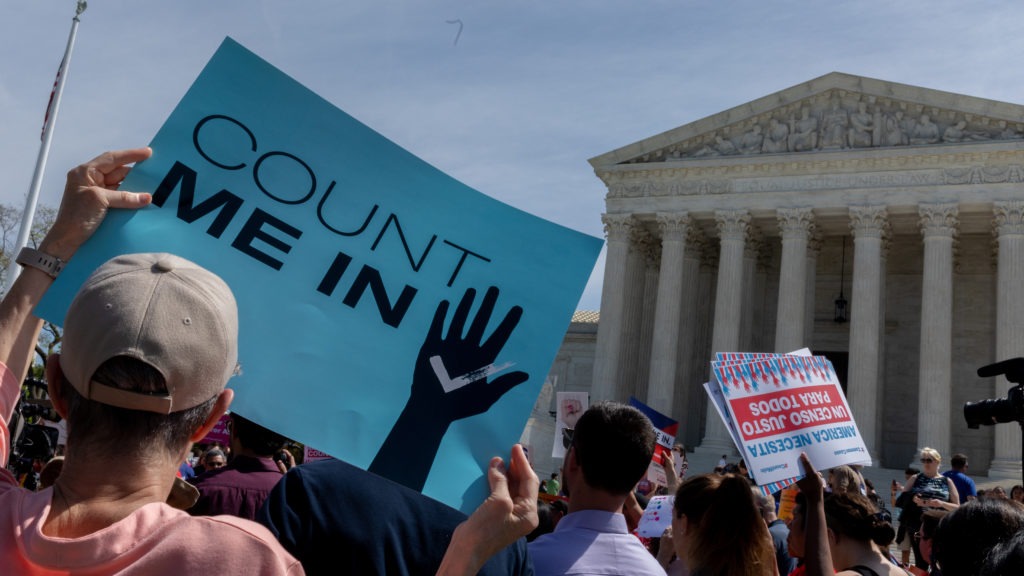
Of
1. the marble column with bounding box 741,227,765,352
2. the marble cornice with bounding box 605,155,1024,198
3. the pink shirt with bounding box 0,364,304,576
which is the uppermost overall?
the marble cornice with bounding box 605,155,1024,198

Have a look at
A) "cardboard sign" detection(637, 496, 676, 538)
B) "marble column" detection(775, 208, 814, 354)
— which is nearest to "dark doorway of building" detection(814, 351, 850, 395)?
"marble column" detection(775, 208, 814, 354)

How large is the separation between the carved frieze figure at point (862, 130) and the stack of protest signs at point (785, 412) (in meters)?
30.2

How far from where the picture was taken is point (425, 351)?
3205 mm

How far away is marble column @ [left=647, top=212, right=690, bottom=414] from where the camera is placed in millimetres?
36344

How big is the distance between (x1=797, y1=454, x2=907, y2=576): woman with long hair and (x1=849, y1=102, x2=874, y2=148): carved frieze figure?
3269cm

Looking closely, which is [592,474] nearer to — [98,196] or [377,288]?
[377,288]

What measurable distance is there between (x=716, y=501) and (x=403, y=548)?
2.12 meters

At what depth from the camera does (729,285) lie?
36344 millimetres

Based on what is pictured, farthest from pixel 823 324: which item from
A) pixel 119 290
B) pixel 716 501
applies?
pixel 119 290

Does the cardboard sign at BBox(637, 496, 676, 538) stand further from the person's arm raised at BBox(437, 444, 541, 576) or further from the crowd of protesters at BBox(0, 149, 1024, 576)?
the person's arm raised at BBox(437, 444, 541, 576)

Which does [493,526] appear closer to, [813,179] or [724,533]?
[724,533]

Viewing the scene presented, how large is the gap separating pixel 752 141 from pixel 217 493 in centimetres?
3538

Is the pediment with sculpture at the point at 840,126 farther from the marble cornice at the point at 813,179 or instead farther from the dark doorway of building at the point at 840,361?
the dark doorway of building at the point at 840,361

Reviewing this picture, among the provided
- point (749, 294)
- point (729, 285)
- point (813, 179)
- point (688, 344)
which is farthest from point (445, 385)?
point (688, 344)
